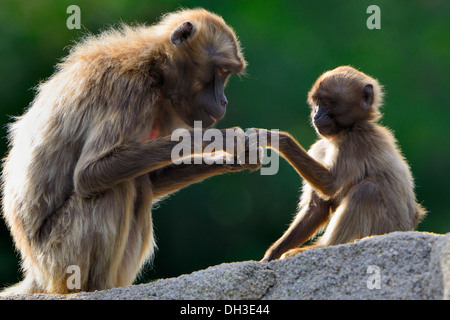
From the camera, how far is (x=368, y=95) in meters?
7.41

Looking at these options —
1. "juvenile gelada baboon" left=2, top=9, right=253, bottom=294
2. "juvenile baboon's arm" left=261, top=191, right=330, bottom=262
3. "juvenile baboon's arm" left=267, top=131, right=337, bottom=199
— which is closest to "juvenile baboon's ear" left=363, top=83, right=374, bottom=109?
"juvenile baboon's arm" left=267, top=131, right=337, bottom=199

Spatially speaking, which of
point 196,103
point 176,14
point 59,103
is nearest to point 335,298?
point 196,103

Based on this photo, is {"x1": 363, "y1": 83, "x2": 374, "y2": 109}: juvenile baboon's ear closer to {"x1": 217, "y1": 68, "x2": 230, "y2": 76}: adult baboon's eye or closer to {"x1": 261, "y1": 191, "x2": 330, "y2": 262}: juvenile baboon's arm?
{"x1": 261, "y1": 191, "x2": 330, "y2": 262}: juvenile baboon's arm

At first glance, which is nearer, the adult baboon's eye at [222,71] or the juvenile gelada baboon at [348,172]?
the juvenile gelada baboon at [348,172]

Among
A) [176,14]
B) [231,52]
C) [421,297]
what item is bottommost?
[421,297]

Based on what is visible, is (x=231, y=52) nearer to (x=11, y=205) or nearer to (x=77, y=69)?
(x=77, y=69)

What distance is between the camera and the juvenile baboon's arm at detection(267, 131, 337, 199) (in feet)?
22.1

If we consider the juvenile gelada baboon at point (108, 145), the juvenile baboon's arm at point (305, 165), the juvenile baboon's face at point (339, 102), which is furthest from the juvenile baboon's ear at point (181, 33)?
the juvenile baboon's face at point (339, 102)

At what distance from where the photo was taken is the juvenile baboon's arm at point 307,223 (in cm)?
717

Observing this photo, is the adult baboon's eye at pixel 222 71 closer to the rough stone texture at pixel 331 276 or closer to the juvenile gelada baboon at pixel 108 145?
the juvenile gelada baboon at pixel 108 145

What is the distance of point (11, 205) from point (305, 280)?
3008 mm

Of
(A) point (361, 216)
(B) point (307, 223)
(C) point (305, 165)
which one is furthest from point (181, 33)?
(A) point (361, 216)

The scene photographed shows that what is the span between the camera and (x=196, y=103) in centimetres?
674
